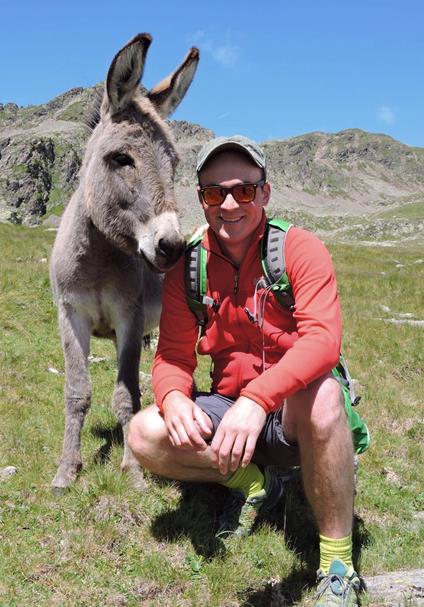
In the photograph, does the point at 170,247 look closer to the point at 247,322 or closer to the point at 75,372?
the point at 247,322

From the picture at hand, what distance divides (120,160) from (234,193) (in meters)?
1.24

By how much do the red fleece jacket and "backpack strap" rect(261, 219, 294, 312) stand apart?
0.16ft

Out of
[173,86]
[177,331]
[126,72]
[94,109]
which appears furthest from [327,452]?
[94,109]

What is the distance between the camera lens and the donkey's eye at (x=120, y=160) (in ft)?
16.6

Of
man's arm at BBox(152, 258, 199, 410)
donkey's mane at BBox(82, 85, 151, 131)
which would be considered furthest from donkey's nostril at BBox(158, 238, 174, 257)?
donkey's mane at BBox(82, 85, 151, 131)

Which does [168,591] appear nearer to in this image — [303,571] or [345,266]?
[303,571]

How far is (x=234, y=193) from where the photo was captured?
449 centimetres

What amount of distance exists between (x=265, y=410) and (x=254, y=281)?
1.19 meters

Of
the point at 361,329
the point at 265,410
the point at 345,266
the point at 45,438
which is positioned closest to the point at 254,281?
the point at 265,410

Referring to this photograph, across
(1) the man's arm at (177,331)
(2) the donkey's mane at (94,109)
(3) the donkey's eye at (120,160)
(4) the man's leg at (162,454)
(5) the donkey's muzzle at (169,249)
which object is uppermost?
(2) the donkey's mane at (94,109)

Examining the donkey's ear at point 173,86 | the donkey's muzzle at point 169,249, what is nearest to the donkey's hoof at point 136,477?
the donkey's muzzle at point 169,249

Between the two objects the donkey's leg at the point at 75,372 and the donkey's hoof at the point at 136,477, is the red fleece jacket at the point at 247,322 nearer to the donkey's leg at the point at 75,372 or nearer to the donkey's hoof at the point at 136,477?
the donkey's hoof at the point at 136,477

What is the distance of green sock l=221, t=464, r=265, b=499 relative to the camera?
482 cm

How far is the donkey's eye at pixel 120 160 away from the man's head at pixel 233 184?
0.79 m
